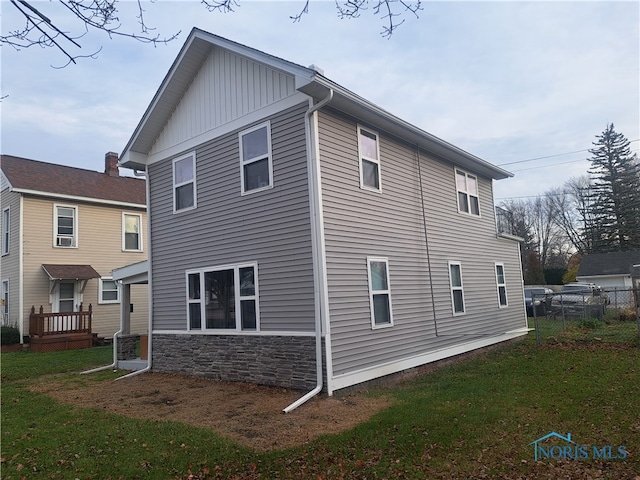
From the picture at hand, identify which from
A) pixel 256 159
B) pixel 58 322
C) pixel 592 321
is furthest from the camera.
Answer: pixel 58 322

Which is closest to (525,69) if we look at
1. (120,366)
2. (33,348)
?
(120,366)

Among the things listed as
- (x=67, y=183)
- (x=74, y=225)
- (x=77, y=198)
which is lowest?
(x=74, y=225)

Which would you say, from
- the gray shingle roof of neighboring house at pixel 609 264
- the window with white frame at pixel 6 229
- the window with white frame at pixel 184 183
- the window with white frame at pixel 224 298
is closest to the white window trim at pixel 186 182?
the window with white frame at pixel 184 183

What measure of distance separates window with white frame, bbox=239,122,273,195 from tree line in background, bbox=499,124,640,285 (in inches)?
1116

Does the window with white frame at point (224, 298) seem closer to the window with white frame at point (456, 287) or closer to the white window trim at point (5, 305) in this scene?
the window with white frame at point (456, 287)

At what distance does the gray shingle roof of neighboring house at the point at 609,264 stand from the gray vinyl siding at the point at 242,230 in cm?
3114

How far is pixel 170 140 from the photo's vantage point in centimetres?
1140

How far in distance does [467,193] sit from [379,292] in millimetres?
5832

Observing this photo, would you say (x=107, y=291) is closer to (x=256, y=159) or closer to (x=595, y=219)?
(x=256, y=159)

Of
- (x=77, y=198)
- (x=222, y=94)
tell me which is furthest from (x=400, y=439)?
(x=77, y=198)

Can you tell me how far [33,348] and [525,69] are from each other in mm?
18116

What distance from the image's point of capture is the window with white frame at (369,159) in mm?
9602

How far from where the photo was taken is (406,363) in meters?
9.73

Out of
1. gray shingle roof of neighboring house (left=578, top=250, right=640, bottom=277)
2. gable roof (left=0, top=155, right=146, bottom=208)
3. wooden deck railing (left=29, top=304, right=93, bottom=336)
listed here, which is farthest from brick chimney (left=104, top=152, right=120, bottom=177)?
gray shingle roof of neighboring house (left=578, top=250, right=640, bottom=277)
